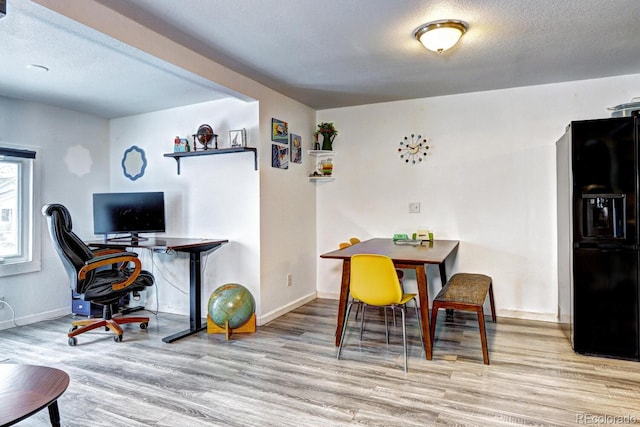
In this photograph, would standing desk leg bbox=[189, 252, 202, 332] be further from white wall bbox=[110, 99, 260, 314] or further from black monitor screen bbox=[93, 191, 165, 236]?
black monitor screen bbox=[93, 191, 165, 236]

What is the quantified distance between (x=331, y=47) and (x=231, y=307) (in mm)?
2248

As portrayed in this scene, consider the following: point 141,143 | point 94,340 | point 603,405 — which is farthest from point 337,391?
point 141,143

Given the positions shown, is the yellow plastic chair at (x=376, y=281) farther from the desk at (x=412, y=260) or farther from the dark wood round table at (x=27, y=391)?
the dark wood round table at (x=27, y=391)

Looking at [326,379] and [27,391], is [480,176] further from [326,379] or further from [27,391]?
[27,391]

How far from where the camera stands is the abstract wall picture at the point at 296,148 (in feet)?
14.0

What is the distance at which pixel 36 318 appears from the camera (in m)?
3.96

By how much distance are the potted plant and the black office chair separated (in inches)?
94.5

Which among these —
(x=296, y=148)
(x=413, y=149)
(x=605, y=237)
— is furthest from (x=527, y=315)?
(x=296, y=148)

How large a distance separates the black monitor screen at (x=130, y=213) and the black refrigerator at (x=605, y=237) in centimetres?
374

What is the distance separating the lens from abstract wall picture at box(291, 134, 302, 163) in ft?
14.0

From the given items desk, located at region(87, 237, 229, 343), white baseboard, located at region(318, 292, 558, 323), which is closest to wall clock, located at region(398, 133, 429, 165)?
white baseboard, located at region(318, 292, 558, 323)

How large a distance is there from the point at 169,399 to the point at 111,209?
2.40 meters

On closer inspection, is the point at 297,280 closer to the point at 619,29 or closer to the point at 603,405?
the point at 603,405

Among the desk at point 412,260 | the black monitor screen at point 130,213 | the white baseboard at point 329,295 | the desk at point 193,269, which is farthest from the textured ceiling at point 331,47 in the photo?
the white baseboard at point 329,295
